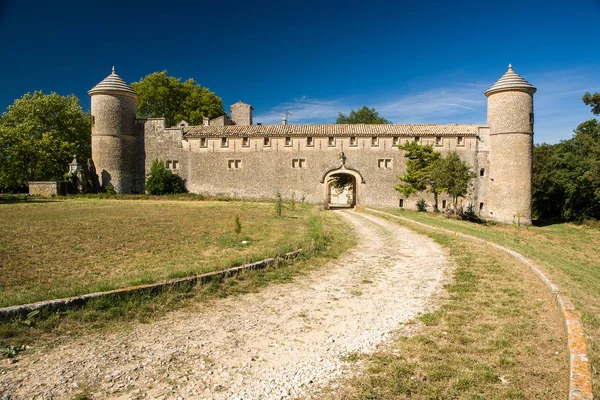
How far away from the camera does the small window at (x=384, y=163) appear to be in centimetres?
3300

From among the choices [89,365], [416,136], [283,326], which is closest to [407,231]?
[283,326]

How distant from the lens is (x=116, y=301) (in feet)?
20.2

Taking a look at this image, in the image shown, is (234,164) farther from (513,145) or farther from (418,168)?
(513,145)

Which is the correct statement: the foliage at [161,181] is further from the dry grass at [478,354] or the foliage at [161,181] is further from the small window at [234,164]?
the dry grass at [478,354]

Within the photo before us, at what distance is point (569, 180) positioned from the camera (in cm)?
3297

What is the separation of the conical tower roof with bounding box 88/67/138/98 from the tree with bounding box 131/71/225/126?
38.8ft

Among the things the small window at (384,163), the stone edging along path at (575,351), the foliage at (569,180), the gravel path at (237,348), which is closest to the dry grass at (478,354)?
the stone edging along path at (575,351)

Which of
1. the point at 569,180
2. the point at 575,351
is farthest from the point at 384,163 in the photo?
the point at 575,351

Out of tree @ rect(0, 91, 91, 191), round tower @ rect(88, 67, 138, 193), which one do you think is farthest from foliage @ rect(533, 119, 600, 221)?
tree @ rect(0, 91, 91, 191)

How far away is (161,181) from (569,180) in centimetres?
3790

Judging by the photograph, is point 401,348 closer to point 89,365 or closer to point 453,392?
point 453,392

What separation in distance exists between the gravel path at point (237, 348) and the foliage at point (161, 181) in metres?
29.2

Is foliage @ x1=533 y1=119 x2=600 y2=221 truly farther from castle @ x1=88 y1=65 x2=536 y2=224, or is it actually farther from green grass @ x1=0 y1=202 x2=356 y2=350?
green grass @ x1=0 y1=202 x2=356 y2=350

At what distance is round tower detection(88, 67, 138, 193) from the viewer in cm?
3372
